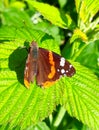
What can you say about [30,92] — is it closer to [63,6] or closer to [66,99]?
[66,99]

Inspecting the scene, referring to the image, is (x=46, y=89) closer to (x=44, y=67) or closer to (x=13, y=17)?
(x=44, y=67)

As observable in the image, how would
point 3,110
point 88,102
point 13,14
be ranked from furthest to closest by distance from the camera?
point 13,14
point 88,102
point 3,110

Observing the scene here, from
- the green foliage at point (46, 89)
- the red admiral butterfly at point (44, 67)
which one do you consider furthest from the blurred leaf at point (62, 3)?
the red admiral butterfly at point (44, 67)

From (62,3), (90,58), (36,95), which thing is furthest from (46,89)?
(62,3)

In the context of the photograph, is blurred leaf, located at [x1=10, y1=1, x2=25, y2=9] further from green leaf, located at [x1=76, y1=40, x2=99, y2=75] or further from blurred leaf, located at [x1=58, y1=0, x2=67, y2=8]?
green leaf, located at [x1=76, y1=40, x2=99, y2=75]

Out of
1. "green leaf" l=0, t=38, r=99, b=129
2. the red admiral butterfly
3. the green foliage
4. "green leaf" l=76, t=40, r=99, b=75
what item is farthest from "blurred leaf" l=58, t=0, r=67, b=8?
the red admiral butterfly

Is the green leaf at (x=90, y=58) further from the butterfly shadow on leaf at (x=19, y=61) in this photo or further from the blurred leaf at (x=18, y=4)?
the blurred leaf at (x=18, y=4)

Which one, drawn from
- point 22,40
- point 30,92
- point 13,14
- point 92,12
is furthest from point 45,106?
point 13,14
